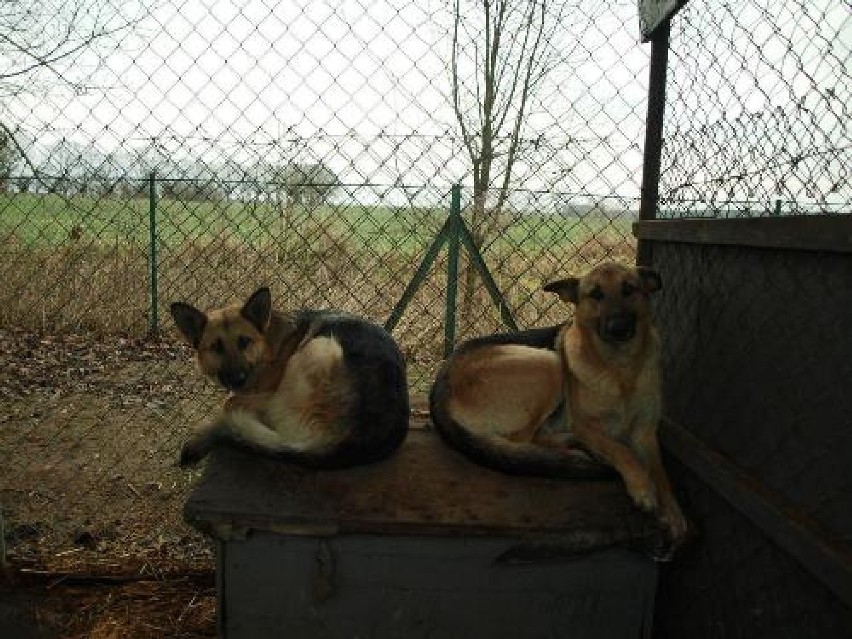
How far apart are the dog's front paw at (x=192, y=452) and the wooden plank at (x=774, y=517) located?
203cm

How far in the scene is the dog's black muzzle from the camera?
259cm

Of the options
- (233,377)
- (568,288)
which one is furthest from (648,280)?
(233,377)

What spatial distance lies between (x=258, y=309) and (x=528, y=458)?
1476 millimetres

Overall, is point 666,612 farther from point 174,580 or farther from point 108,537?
point 108,537

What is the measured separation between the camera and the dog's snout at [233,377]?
2.93 meters

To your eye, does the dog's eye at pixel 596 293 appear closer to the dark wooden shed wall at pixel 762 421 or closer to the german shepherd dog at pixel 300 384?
the dark wooden shed wall at pixel 762 421

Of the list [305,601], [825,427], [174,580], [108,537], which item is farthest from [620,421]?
[108,537]

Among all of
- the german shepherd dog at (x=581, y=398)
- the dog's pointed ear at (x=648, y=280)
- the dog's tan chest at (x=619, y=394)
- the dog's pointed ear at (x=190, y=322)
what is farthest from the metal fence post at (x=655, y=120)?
the dog's pointed ear at (x=190, y=322)

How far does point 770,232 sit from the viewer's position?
6.43 ft

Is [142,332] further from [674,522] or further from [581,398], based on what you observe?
[674,522]

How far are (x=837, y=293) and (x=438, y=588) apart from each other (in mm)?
1653

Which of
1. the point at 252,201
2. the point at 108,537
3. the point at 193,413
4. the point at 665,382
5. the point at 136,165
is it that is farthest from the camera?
the point at 252,201

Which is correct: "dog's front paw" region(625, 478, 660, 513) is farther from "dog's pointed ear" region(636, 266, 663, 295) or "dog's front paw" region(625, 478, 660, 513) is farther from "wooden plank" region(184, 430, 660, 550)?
"dog's pointed ear" region(636, 266, 663, 295)

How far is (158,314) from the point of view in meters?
7.03
